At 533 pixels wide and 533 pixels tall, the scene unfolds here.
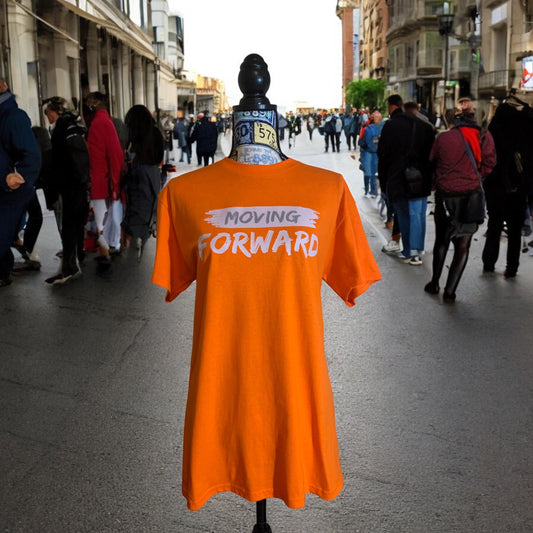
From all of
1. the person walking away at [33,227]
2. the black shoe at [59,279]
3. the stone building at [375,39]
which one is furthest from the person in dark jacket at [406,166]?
the stone building at [375,39]

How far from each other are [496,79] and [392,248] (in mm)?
31816

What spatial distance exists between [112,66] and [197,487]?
2884 cm

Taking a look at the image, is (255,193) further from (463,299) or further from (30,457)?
(463,299)

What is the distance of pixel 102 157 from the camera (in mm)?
7754

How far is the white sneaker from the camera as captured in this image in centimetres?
916

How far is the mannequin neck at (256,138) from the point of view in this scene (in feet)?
7.99

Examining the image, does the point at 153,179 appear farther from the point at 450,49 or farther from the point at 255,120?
the point at 450,49

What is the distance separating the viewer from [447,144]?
674cm

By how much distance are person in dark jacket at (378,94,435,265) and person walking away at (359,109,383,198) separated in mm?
4347

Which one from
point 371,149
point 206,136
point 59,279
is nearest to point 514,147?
point 59,279

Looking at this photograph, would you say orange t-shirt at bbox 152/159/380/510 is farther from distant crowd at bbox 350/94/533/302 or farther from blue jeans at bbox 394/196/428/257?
blue jeans at bbox 394/196/428/257

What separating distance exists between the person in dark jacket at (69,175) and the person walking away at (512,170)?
13.1ft

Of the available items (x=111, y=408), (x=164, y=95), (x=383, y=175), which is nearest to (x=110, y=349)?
(x=111, y=408)

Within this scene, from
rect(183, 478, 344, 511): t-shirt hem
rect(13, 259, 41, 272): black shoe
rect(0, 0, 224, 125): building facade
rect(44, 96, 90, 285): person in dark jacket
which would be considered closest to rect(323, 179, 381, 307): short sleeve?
rect(183, 478, 344, 511): t-shirt hem
